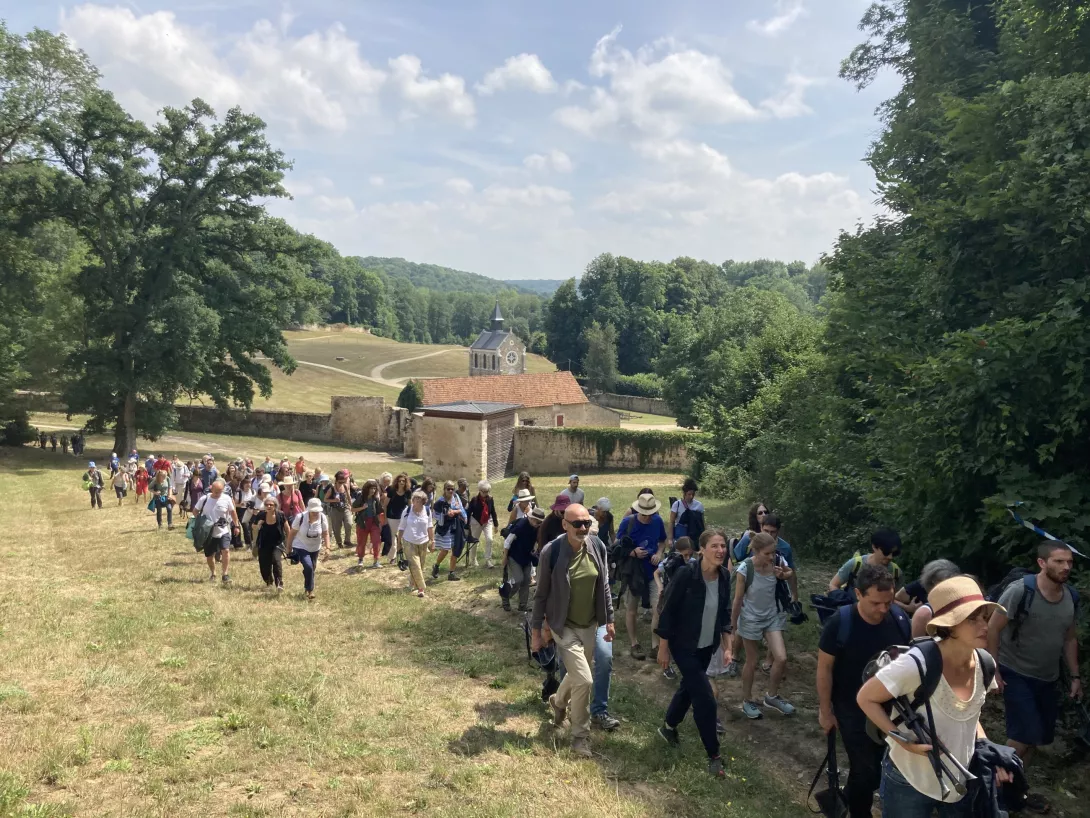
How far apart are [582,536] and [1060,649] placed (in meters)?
3.41

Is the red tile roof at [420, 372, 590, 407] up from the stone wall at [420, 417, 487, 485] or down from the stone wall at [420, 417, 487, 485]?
up

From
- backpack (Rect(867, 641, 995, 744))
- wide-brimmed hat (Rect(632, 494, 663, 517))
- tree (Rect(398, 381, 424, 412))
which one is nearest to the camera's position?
backpack (Rect(867, 641, 995, 744))

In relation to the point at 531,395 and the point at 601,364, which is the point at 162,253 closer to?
the point at 531,395

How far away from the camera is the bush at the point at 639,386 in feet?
275

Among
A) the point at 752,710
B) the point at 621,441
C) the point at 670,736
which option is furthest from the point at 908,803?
the point at 621,441

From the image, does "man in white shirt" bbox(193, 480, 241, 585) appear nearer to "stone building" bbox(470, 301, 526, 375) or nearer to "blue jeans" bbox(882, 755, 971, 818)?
"blue jeans" bbox(882, 755, 971, 818)

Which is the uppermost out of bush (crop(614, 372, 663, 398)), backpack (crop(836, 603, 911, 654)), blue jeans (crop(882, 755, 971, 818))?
bush (crop(614, 372, 663, 398))

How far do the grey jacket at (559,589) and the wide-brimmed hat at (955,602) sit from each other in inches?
110

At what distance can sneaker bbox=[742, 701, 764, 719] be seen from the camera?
665 centimetres

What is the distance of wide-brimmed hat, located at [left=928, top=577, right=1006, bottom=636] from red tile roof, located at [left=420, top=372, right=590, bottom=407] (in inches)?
1659

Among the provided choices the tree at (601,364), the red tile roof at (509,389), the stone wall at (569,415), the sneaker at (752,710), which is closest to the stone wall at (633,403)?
the tree at (601,364)

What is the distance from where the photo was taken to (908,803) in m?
3.47

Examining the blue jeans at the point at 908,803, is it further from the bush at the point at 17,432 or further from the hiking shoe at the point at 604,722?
the bush at the point at 17,432

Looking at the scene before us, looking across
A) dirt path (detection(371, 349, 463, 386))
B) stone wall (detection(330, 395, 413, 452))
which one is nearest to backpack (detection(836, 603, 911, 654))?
stone wall (detection(330, 395, 413, 452))
